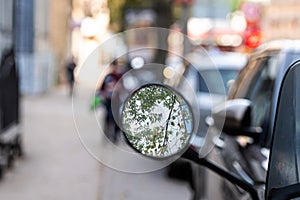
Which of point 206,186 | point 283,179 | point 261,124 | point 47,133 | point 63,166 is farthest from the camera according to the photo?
point 47,133

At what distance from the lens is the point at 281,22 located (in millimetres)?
31141

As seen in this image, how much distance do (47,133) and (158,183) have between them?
5.47m

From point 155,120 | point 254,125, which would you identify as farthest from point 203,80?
point 155,120

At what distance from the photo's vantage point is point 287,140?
2.58 meters

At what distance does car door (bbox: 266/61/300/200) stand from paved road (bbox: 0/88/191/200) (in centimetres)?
431

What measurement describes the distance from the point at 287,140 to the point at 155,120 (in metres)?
0.54

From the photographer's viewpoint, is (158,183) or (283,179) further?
(158,183)

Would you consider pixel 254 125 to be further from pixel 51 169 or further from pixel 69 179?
pixel 51 169

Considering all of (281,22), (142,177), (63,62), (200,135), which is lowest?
(63,62)

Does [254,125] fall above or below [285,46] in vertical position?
below

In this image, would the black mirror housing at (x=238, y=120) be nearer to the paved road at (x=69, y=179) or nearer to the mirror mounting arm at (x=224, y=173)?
the mirror mounting arm at (x=224, y=173)

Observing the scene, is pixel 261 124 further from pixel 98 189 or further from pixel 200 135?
pixel 98 189

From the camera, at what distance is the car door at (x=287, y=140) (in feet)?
8.31

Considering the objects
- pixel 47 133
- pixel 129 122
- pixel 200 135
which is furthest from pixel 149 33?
pixel 47 133
